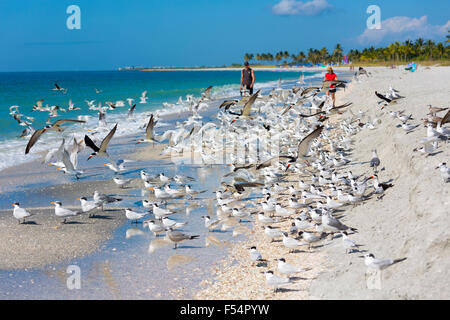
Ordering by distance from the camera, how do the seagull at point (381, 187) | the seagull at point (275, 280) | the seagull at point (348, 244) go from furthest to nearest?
the seagull at point (381, 187) < the seagull at point (348, 244) < the seagull at point (275, 280)

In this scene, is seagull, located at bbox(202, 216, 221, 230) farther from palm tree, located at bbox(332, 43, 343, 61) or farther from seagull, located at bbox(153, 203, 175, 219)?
palm tree, located at bbox(332, 43, 343, 61)

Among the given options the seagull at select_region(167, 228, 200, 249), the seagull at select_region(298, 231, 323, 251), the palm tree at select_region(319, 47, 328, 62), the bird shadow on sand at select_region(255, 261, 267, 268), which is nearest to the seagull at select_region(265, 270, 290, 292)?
the bird shadow on sand at select_region(255, 261, 267, 268)

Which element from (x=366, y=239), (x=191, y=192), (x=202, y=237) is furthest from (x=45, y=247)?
(x=366, y=239)

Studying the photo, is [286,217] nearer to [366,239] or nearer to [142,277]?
[366,239]

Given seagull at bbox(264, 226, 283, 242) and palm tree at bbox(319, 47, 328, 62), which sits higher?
palm tree at bbox(319, 47, 328, 62)

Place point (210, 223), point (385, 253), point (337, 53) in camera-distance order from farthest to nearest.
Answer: point (337, 53) < point (210, 223) < point (385, 253)

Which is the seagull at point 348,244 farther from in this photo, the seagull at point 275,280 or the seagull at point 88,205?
the seagull at point 88,205

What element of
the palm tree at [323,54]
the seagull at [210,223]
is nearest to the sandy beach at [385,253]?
the seagull at [210,223]
